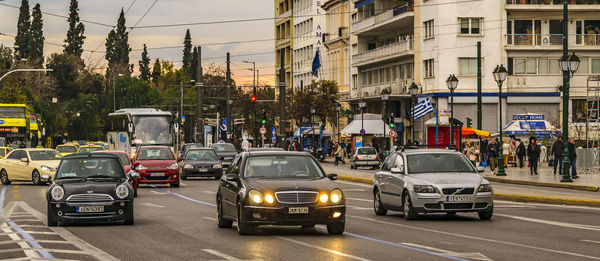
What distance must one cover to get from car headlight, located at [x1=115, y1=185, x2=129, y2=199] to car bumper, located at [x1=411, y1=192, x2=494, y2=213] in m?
5.89

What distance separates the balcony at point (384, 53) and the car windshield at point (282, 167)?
60036 millimetres

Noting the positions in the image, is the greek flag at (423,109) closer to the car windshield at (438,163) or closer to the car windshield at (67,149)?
the car windshield at (67,149)

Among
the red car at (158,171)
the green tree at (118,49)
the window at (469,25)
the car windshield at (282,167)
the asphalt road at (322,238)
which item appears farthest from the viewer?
the green tree at (118,49)

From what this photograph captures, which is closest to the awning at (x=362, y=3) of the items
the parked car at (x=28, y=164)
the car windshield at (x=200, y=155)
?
the car windshield at (x=200, y=155)

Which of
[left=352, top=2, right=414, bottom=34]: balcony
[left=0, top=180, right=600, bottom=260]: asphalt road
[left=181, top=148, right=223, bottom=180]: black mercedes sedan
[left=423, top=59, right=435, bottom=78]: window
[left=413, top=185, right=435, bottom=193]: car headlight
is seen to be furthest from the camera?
[left=352, top=2, right=414, bottom=34]: balcony

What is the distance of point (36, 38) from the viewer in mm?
131625

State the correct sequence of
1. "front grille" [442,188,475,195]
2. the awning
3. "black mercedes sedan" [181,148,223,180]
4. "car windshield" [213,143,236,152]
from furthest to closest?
the awning, "car windshield" [213,143,236,152], "black mercedes sedan" [181,148,223,180], "front grille" [442,188,475,195]

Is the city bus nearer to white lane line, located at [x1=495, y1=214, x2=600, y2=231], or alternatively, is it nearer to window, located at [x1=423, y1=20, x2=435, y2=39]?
window, located at [x1=423, y1=20, x2=435, y2=39]

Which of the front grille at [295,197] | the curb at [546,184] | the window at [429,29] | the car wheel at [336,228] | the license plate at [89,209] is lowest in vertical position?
the curb at [546,184]

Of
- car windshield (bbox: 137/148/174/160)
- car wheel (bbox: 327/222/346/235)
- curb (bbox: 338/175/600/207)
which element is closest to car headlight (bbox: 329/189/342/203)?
car wheel (bbox: 327/222/346/235)

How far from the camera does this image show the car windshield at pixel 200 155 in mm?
48281

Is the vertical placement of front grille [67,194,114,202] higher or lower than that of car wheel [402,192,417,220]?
higher

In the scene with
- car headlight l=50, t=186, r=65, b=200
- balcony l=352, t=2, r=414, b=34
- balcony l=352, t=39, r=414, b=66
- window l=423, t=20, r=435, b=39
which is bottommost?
car headlight l=50, t=186, r=65, b=200

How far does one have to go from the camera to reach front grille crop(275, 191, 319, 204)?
17641 mm
